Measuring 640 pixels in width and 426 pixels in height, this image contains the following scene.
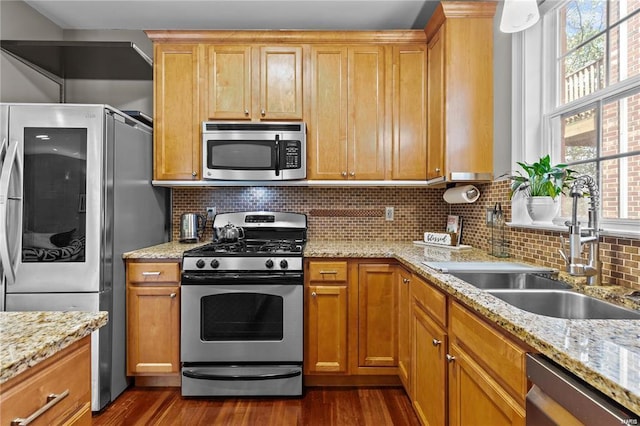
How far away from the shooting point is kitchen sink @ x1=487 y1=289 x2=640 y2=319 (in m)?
1.29

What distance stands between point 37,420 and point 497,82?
2.69 m

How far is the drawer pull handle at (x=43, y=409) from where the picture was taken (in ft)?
2.27

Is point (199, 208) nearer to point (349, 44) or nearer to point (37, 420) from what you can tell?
point (349, 44)

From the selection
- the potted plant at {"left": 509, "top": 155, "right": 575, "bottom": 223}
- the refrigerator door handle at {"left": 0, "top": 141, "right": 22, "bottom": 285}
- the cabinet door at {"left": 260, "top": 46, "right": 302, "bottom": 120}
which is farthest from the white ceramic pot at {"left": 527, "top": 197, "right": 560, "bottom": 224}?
the refrigerator door handle at {"left": 0, "top": 141, "right": 22, "bottom": 285}

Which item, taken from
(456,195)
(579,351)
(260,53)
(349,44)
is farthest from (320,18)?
(579,351)

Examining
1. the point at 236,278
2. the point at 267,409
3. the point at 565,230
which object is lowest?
the point at 267,409

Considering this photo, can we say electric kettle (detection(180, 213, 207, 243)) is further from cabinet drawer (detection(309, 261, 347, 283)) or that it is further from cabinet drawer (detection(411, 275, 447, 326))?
cabinet drawer (detection(411, 275, 447, 326))

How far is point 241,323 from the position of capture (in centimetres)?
228

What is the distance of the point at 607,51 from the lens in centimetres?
166

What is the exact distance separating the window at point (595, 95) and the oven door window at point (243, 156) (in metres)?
1.66

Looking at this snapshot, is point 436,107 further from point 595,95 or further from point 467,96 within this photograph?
point 595,95

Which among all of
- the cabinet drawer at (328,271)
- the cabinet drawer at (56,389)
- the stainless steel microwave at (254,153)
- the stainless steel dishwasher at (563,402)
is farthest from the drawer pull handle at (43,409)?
the stainless steel microwave at (254,153)

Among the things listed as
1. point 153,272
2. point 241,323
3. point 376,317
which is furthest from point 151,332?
point 376,317

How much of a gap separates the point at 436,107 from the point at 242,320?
1.94 meters
